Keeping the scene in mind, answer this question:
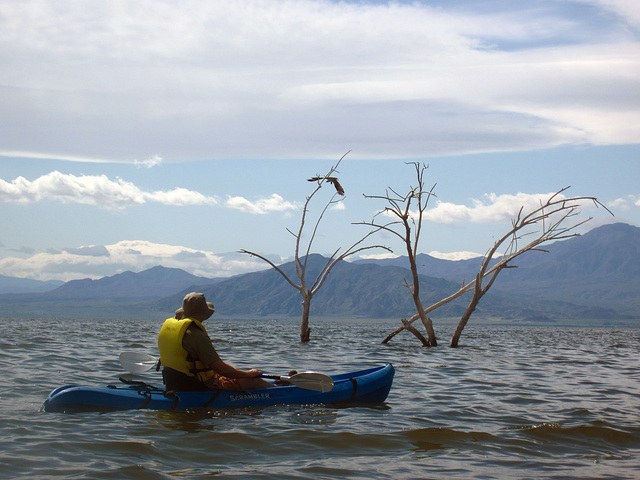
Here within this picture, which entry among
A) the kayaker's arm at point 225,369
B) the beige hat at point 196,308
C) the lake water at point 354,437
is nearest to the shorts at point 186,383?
the kayaker's arm at point 225,369

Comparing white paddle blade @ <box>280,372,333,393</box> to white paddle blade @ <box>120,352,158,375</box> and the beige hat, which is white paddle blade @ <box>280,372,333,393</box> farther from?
white paddle blade @ <box>120,352,158,375</box>

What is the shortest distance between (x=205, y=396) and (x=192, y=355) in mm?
831

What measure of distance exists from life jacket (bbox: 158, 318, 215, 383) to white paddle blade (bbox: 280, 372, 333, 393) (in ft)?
5.56

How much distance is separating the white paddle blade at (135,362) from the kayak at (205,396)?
124 centimetres

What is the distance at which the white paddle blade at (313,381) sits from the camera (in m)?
11.9

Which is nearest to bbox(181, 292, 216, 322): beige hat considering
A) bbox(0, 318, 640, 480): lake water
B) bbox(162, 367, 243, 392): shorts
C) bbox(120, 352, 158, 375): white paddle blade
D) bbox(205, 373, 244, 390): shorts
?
bbox(162, 367, 243, 392): shorts

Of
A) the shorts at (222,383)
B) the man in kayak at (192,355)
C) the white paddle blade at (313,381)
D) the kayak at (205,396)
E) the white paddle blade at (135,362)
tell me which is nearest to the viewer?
the man in kayak at (192,355)

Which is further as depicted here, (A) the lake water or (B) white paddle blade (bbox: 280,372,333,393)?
(B) white paddle blade (bbox: 280,372,333,393)

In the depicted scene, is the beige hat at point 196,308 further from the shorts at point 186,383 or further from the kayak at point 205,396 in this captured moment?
the kayak at point 205,396

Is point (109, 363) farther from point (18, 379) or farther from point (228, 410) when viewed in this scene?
point (228, 410)

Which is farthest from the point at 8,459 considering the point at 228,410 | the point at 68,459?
the point at 228,410

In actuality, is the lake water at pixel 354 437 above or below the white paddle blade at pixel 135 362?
below

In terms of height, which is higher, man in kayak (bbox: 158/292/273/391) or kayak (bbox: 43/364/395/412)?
man in kayak (bbox: 158/292/273/391)

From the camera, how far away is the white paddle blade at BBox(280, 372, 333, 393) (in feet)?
39.0
